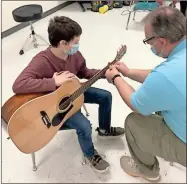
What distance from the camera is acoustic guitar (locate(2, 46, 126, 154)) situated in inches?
54.7

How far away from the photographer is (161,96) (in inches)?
44.4

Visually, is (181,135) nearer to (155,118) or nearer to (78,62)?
(155,118)

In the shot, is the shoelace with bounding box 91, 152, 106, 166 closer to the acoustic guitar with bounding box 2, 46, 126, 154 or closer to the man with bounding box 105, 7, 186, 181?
the man with bounding box 105, 7, 186, 181

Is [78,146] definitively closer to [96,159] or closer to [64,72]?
[96,159]

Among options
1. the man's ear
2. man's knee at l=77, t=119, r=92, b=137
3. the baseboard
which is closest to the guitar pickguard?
man's knee at l=77, t=119, r=92, b=137

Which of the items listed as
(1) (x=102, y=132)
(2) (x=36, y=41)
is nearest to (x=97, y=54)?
(2) (x=36, y=41)

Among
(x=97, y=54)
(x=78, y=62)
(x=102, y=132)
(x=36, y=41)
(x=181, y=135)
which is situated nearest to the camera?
(x=181, y=135)

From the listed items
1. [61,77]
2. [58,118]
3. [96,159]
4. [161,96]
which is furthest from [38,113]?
[161,96]

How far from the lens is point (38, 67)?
1540 millimetres

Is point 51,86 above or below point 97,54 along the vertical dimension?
above

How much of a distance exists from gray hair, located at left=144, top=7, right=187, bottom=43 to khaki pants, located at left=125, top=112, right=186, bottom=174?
1.58 ft

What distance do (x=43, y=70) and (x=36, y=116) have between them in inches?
11.5

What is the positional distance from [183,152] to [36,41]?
259cm

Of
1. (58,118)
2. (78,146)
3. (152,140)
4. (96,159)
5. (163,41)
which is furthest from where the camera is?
(78,146)
